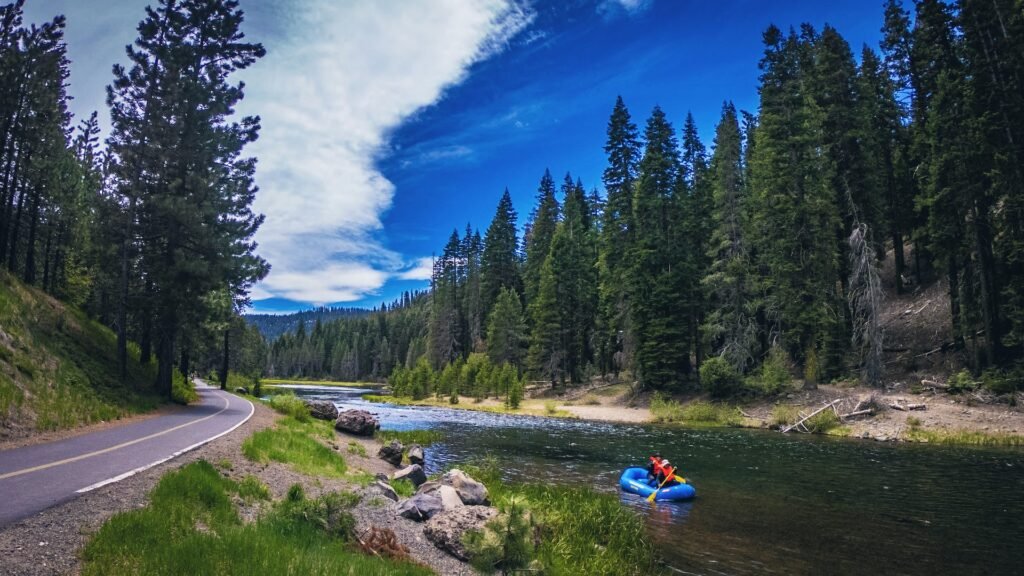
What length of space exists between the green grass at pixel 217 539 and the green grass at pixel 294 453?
14.9 feet

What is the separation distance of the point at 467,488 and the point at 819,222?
121 ft

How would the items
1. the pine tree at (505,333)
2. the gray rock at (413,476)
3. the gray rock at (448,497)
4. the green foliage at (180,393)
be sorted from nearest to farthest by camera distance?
the gray rock at (448,497) < the gray rock at (413,476) < the green foliage at (180,393) < the pine tree at (505,333)

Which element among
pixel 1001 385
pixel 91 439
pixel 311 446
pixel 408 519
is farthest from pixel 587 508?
pixel 1001 385

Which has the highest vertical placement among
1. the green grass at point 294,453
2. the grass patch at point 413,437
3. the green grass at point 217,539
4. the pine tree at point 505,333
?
the pine tree at point 505,333

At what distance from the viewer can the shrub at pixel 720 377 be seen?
131 ft

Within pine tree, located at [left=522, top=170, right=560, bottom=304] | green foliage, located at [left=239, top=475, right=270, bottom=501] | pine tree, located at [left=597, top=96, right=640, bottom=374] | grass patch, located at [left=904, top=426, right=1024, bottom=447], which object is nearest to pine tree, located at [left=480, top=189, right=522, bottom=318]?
pine tree, located at [left=522, top=170, right=560, bottom=304]

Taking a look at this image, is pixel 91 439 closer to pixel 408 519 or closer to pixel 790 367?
pixel 408 519

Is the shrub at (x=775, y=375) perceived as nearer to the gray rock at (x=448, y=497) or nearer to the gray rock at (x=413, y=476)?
the gray rock at (x=413, y=476)

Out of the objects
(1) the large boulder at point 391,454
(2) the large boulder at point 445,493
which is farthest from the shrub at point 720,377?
(2) the large boulder at point 445,493

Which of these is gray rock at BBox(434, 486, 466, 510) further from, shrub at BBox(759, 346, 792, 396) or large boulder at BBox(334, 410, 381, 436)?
shrub at BBox(759, 346, 792, 396)

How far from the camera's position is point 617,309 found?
55.2m

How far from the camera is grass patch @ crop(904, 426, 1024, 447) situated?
24.3 meters

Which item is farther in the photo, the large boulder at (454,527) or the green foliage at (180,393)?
the green foliage at (180,393)

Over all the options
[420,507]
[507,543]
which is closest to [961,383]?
[420,507]
